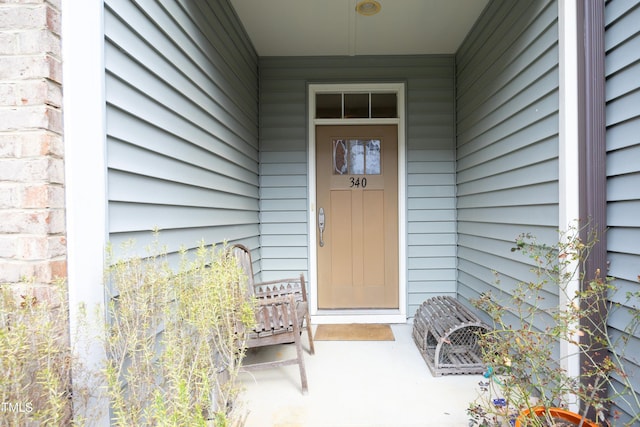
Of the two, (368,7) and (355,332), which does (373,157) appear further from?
(355,332)

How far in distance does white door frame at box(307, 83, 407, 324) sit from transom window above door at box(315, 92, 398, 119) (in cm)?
4

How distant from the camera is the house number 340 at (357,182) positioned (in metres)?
3.43

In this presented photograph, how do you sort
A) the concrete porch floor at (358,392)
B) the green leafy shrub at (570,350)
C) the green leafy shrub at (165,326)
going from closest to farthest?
the green leafy shrub at (165,326) → the green leafy shrub at (570,350) → the concrete porch floor at (358,392)

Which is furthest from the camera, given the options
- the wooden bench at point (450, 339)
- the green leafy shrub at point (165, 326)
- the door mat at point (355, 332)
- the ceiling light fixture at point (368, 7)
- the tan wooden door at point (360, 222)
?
the tan wooden door at point (360, 222)

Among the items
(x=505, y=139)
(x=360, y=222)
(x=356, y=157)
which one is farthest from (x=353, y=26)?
(x=360, y=222)

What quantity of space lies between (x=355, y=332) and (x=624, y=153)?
233 centimetres

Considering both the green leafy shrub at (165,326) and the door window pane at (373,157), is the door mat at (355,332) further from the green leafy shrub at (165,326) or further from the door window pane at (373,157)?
the green leafy shrub at (165,326)

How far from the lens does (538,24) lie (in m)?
1.99

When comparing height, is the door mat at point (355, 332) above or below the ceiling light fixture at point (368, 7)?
below

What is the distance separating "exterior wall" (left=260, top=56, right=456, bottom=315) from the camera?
339 centimetres

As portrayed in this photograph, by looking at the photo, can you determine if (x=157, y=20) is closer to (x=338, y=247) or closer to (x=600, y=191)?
(x=600, y=191)

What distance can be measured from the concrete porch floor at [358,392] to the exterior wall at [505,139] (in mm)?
845

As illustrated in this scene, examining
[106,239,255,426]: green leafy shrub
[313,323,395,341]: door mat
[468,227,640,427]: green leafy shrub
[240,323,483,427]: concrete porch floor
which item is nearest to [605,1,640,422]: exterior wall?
[468,227,640,427]: green leafy shrub

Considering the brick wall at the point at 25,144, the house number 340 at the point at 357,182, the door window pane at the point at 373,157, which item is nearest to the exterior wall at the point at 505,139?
the door window pane at the point at 373,157
